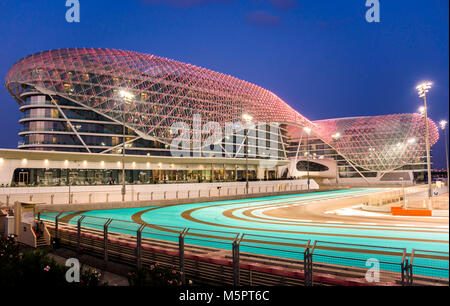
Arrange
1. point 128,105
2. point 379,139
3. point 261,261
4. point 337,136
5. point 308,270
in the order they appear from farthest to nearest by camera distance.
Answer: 1. point 337,136
2. point 379,139
3. point 128,105
4. point 261,261
5. point 308,270

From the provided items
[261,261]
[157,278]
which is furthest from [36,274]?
[261,261]

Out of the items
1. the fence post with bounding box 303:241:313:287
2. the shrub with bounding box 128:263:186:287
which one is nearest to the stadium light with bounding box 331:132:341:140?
the fence post with bounding box 303:241:313:287

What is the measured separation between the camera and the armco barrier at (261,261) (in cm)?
662

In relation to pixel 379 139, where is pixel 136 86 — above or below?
above

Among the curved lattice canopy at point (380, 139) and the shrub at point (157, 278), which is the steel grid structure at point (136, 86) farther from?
the shrub at point (157, 278)

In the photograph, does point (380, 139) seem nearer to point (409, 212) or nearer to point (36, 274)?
point (409, 212)

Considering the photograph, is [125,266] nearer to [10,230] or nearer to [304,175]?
[10,230]

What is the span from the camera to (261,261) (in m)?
7.96

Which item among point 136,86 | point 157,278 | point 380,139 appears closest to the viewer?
point 157,278

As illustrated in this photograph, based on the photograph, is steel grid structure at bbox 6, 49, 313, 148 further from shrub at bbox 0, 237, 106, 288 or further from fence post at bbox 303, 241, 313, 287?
fence post at bbox 303, 241, 313, 287
